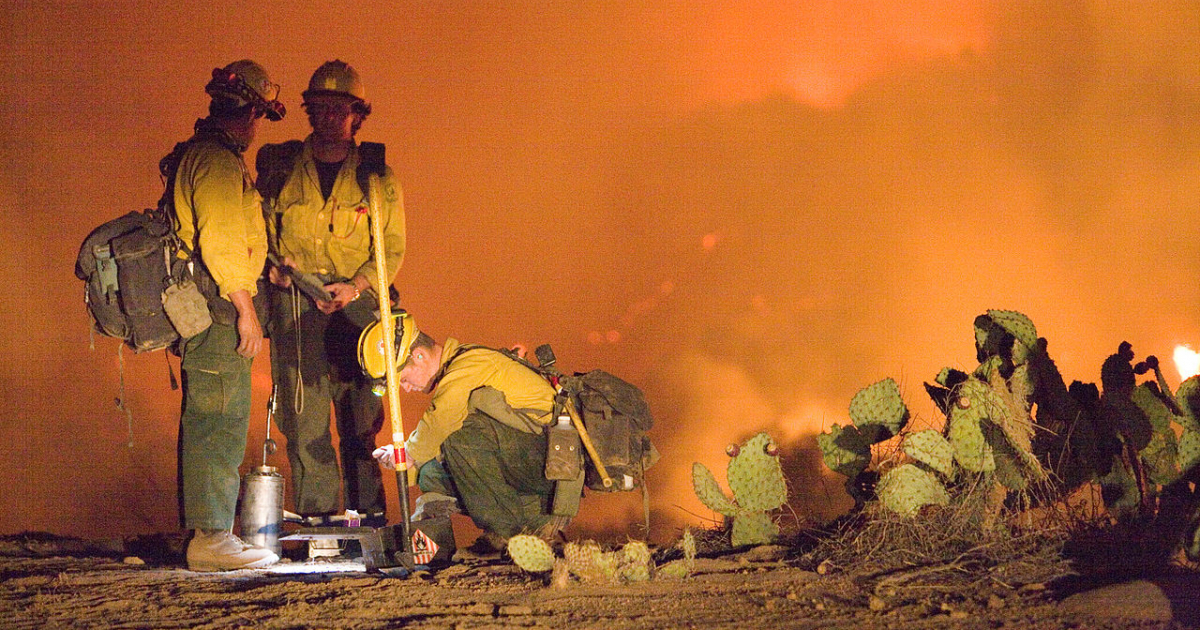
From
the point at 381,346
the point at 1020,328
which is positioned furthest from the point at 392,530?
the point at 1020,328

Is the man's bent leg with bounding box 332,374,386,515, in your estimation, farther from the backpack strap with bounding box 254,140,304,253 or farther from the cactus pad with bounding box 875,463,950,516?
the cactus pad with bounding box 875,463,950,516

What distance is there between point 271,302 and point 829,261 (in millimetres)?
7454

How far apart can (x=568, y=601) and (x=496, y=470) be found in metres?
1.52

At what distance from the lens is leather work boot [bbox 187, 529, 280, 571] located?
4.19 metres

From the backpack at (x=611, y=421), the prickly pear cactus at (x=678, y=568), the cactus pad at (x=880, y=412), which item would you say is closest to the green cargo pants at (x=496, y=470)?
the backpack at (x=611, y=421)

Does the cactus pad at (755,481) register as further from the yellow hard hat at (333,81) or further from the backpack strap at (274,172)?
the yellow hard hat at (333,81)

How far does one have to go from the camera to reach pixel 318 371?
515cm

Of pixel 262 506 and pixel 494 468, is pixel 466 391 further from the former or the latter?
pixel 262 506

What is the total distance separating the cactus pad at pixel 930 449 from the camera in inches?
157

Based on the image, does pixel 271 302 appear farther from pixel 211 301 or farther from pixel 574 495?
pixel 574 495

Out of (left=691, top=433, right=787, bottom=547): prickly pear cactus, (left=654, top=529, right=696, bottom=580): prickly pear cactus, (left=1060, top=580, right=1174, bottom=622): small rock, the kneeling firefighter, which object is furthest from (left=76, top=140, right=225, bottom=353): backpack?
(left=1060, top=580, right=1174, bottom=622): small rock

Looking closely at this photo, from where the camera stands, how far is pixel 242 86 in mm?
4586

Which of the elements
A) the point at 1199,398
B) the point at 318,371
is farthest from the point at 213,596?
the point at 1199,398

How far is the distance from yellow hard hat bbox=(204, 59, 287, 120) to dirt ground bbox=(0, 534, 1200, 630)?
205 centimetres
